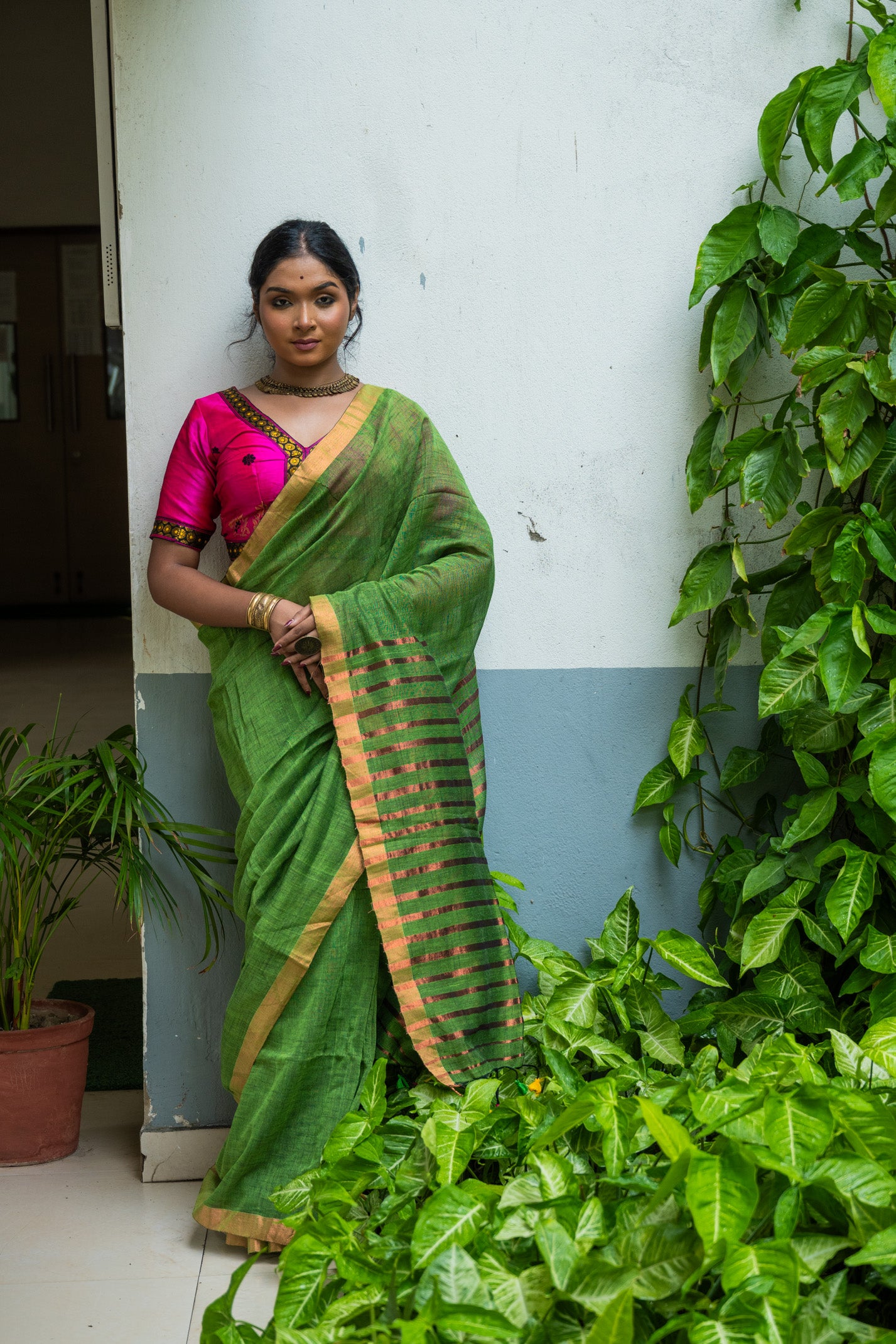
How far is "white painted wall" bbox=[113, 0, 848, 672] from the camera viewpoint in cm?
222

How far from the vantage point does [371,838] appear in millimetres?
2037

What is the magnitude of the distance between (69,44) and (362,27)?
256 inches

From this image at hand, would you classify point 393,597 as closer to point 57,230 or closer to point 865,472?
point 865,472

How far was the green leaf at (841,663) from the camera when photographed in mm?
2025

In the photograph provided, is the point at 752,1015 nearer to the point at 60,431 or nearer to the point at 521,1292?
the point at 521,1292

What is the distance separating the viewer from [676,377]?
2.36m

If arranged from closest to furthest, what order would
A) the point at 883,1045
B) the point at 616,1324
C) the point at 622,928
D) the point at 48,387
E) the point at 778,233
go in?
the point at 616,1324 → the point at 883,1045 → the point at 778,233 → the point at 622,928 → the point at 48,387

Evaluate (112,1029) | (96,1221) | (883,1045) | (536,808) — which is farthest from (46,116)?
(883,1045)

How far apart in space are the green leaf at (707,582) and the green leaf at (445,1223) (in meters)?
1.13

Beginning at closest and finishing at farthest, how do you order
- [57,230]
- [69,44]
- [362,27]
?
1. [362,27]
2. [69,44]
3. [57,230]

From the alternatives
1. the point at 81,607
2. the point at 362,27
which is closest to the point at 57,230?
the point at 81,607

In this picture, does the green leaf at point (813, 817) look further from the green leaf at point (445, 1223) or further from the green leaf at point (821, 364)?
the green leaf at point (445, 1223)

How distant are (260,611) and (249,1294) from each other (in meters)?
1.03

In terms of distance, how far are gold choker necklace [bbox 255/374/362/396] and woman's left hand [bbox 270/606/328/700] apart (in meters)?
0.37
